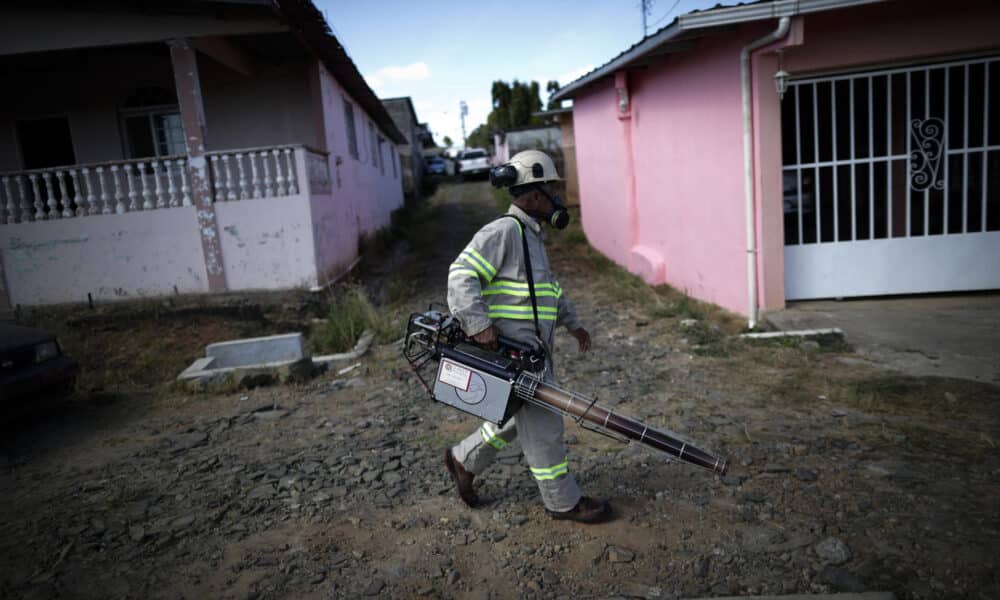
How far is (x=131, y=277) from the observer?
28.5 feet

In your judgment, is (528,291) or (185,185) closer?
(528,291)

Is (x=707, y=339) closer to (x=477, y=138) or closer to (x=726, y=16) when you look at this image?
(x=726, y=16)

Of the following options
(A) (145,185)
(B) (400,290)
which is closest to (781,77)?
(B) (400,290)

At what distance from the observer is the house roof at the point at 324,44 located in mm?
8430

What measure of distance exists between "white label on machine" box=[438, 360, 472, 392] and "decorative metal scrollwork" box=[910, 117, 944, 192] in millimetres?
5754

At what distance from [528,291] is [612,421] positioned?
694 mm

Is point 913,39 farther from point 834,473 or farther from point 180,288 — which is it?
point 180,288

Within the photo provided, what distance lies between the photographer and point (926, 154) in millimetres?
6508

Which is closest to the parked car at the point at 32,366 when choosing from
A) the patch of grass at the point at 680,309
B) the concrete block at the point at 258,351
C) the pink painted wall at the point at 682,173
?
the concrete block at the point at 258,351

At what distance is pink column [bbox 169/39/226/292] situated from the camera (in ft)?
27.1

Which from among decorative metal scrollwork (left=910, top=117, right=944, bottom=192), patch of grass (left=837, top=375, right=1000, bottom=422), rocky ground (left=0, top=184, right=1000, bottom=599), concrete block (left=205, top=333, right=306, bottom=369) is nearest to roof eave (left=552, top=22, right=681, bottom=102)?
decorative metal scrollwork (left=910, top=117, right=944, bottom=192)

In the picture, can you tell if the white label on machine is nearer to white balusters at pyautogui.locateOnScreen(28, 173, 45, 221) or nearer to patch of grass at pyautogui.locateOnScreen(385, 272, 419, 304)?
patch of grass at pyautogui.locateOnScreen(385, 272, 419, 304)

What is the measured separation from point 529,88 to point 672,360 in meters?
38.2

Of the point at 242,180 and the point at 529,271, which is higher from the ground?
the point at 242,180
